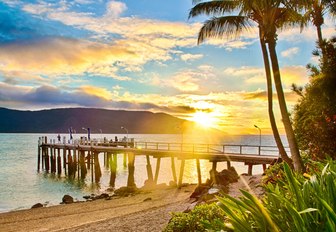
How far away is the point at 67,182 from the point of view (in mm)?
43156

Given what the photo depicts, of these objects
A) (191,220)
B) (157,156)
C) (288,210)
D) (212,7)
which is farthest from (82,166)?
(288,210)

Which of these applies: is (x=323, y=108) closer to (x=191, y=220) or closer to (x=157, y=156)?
(x=191, y=220)

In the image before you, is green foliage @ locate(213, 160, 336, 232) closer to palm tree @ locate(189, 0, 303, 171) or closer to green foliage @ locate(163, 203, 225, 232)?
green foliage @ locate(163, 203, 225, 232)

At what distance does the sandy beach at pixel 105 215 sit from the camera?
13.8 m

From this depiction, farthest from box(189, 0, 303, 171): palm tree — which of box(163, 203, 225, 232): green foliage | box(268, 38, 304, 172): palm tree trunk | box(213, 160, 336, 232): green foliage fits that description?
box(213, 160, 336, 232): green foliage

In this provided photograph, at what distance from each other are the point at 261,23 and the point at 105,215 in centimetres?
1294

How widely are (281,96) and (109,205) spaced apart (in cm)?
1456

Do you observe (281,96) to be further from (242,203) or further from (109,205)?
(109,205)

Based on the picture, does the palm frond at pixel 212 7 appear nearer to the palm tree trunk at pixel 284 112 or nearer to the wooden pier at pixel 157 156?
the palm tree trunk at pixel 284 112

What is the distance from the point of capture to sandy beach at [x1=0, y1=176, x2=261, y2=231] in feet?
45.4

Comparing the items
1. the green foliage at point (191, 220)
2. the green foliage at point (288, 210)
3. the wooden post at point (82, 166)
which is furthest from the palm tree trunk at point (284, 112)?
the wooden post at point (82, 166)

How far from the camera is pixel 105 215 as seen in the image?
20594mm

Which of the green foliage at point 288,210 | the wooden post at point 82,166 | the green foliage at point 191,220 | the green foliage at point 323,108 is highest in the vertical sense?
the green foliage at point 323,108

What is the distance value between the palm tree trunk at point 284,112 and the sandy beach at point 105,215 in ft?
8.38
